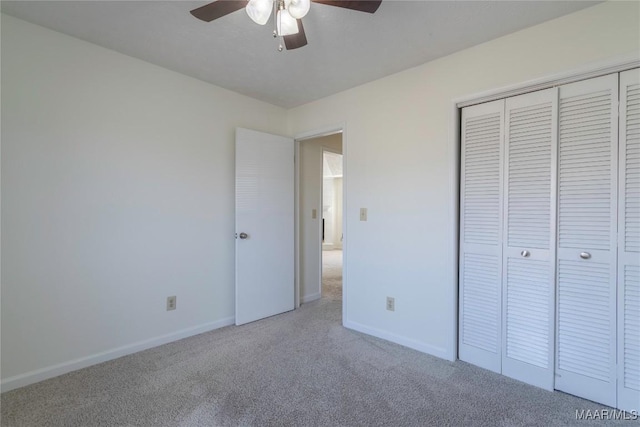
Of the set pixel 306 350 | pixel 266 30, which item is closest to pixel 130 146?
pixel 266 30

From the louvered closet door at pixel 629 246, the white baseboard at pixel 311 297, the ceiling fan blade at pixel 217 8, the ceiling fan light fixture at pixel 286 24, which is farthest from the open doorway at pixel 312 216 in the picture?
→ the louvered closet door at pixel 629 246

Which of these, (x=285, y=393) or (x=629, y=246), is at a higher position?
(x=629, y=246)

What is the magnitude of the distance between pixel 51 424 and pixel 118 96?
2219 mm

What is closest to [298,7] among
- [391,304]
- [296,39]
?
[296,39]

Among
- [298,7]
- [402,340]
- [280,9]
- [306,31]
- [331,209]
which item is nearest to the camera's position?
[298,7]

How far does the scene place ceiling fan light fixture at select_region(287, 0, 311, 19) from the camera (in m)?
1.43

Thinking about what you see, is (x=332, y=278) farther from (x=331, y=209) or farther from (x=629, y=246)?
(x=331, y=209)

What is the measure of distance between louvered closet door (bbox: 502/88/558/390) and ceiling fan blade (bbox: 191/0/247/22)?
1887 millimetres

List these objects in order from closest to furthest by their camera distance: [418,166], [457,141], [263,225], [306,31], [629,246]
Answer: [629,246]
[306,31]
[457,141]
[418,166]
[263,225]

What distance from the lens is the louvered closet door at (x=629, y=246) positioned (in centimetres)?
172

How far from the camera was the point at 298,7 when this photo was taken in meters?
1.44

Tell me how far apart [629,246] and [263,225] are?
2.85 m

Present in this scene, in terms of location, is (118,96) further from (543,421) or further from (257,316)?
(543,421)

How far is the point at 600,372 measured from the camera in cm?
182
